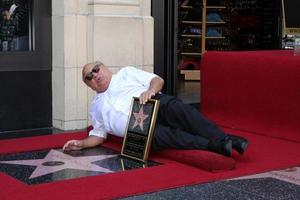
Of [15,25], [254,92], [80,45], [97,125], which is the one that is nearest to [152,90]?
[97,125]

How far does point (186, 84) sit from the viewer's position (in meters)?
10.0

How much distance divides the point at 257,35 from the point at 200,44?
1.20 meters

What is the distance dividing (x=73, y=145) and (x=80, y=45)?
1.66 meters

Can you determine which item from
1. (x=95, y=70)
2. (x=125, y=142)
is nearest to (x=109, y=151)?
(x=125, y=142)

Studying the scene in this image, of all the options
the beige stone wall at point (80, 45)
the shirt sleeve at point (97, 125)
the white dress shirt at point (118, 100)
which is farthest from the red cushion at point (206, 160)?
the beige stone wall at point (80, 45)

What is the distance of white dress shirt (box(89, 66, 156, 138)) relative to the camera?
13.7 feet

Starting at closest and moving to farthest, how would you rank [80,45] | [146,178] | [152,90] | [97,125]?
[146,178], [152,90], [97,125], [80,45]

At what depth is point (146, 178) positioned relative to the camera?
350cm

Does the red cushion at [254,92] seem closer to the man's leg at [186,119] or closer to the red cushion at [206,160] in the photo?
the man's leg at [186,119]

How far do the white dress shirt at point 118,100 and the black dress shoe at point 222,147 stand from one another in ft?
2.25

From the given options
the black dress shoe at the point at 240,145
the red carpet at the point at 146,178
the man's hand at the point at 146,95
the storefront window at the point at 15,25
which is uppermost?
the storefront window at the point at 15,25

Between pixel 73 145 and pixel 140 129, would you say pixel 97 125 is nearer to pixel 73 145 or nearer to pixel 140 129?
pixel 73 145

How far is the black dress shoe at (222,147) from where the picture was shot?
372 centimetres

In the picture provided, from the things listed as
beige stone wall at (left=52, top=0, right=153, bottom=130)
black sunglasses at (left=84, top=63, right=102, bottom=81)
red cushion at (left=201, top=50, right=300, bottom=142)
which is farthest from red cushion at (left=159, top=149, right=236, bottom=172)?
beige stone wall at (left=52, top=0, right=153, bottom=130)
